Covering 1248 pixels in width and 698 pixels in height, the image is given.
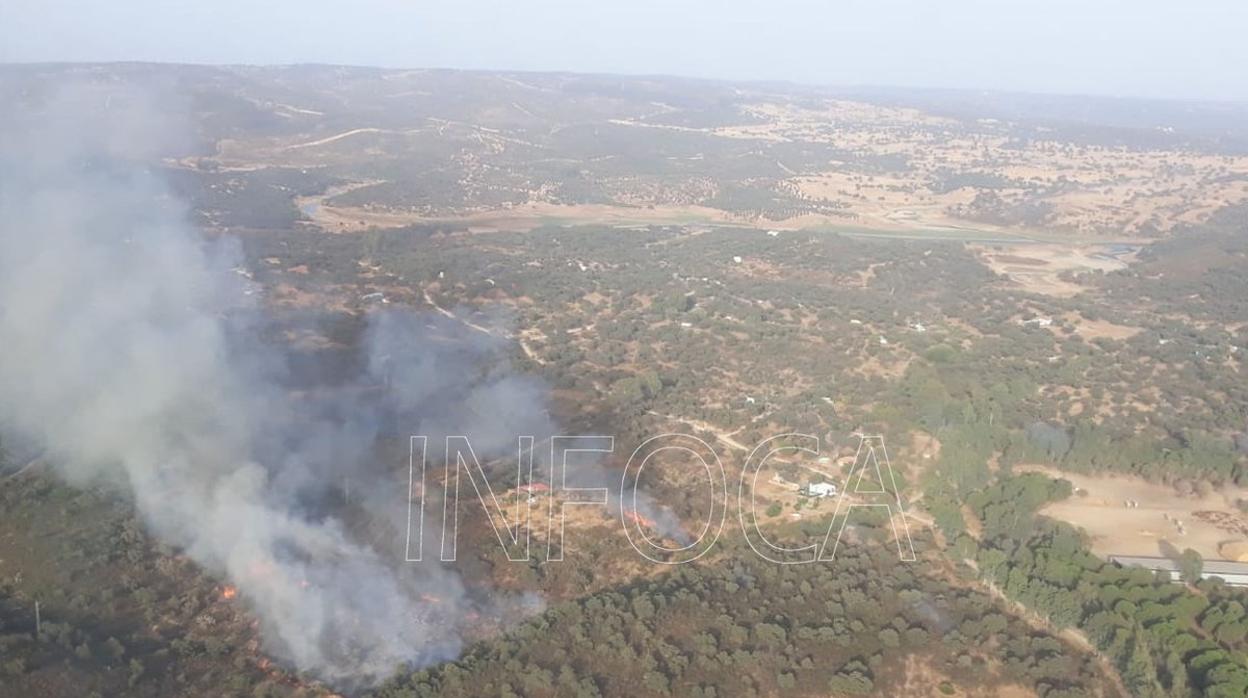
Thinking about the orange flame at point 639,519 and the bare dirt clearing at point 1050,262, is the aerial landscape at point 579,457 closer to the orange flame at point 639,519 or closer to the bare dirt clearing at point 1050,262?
the orange flame at point 639,519

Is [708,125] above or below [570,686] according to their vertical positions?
above

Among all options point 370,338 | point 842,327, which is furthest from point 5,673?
point 842,327

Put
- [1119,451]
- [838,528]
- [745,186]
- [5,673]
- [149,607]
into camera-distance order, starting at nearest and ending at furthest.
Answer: [5,673] → [149,607] → [838,528] → [1119,451] → [745,186]

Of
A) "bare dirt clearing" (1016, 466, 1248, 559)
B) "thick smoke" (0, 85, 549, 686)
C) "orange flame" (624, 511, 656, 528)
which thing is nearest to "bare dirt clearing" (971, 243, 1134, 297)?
"bare dirt clearing" (1016, 466, 1248, 559)

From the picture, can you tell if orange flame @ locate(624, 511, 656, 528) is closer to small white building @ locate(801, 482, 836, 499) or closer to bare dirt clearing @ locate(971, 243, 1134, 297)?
small white building @ locate(801, 482, 836, 499)

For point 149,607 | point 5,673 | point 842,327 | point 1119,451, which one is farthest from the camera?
point 842,327

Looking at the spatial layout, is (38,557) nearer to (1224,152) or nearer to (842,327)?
(842,327)

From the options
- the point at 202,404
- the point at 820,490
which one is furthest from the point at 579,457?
the point at 202,404

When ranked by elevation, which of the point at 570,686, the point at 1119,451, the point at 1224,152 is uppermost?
the point at 1224,152
